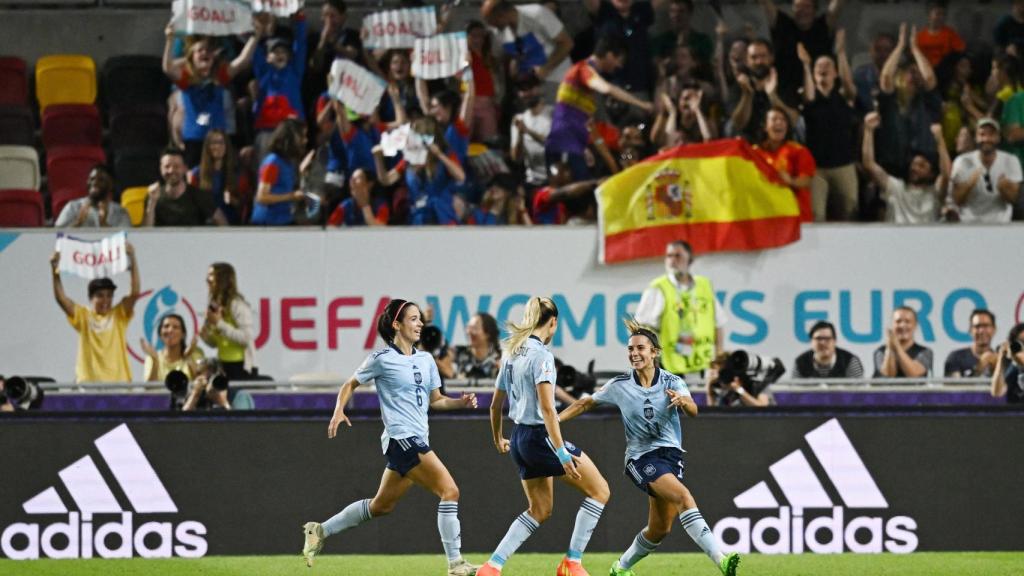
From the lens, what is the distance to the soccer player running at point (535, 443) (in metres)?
10.1

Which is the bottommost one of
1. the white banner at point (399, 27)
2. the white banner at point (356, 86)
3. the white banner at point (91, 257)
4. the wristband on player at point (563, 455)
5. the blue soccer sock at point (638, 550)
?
the blue soccer sock at point (638, 550)

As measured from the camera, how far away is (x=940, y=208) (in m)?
16.5

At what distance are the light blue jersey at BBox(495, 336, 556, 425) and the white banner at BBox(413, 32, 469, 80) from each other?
6.55 metres

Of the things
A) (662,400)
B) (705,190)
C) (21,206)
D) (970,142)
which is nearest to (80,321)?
(21,206)

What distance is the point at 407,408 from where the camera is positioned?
1069cm

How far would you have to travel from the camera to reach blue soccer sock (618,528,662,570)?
34.0ft

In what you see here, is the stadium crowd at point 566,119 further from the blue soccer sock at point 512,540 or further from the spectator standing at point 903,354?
the blue soccer sock at point 512,540

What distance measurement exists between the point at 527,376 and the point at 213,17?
7.93 m

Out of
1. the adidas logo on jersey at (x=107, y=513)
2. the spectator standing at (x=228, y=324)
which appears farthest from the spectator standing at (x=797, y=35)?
the adidas logo on jersey at (x=107, y=513)

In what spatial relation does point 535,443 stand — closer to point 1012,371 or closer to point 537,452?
point 537,452

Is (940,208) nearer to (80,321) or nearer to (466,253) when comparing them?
(466,253)

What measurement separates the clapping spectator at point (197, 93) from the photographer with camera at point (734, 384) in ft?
20.3

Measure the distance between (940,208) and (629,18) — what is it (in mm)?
3665

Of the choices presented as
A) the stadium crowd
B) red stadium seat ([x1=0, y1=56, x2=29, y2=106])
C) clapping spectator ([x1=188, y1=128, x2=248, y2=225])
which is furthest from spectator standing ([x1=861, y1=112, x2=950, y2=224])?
red stadium seat ([x1=0, y1=56, x2=29, y2=106])
